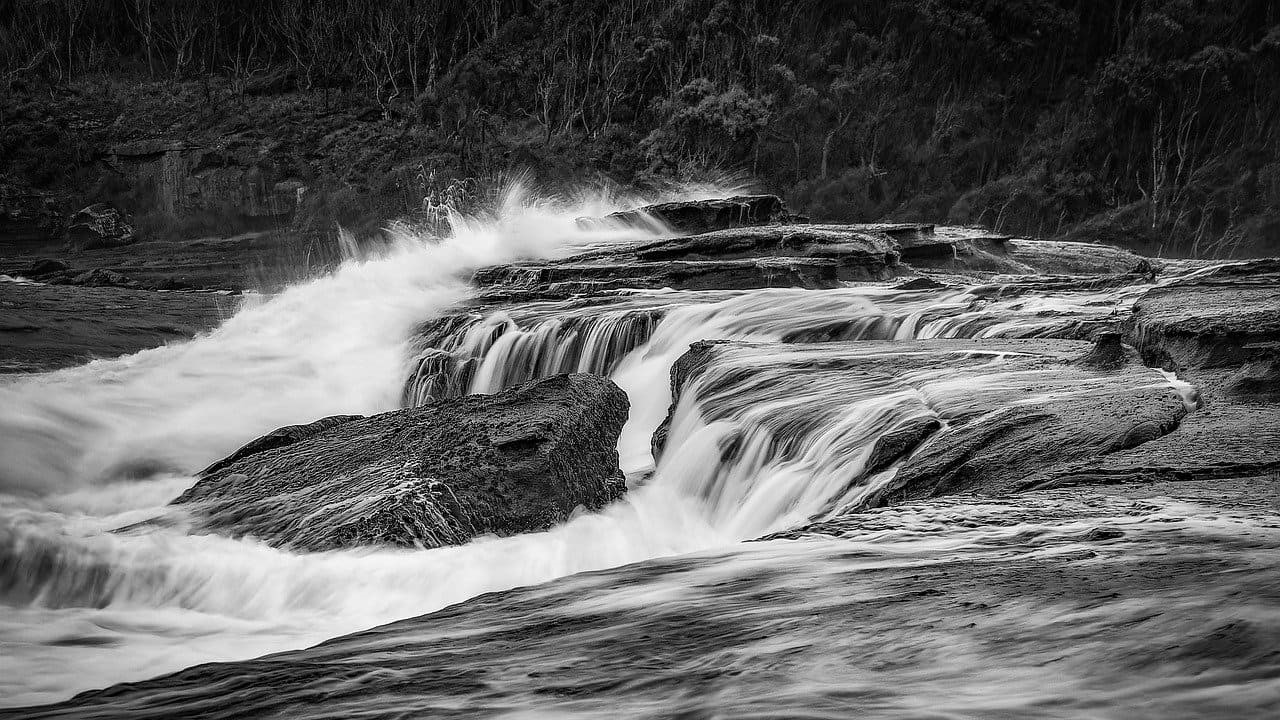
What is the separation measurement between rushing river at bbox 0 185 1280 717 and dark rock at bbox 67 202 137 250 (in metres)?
27.9

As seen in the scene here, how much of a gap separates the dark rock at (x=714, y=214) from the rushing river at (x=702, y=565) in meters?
8.71

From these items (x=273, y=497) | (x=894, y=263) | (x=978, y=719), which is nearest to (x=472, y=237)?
(x=894, y=263)

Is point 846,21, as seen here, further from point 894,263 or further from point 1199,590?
point 1199,590

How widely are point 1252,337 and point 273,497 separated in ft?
18.1

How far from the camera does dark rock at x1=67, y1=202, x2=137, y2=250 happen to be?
113 ft

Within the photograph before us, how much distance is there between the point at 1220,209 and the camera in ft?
95.2

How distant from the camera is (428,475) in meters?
4.82

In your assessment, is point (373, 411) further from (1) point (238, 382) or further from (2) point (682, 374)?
(2) point (682, 374)

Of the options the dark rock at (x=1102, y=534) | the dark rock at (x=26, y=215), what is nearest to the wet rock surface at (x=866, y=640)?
the dark rock at (x=1102, y=534)

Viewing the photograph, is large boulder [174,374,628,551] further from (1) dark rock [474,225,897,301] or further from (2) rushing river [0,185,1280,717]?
(1) dark rock [474,225,897,301]

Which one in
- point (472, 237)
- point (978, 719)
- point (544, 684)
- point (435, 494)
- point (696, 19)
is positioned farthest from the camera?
Result: point (696, 19)

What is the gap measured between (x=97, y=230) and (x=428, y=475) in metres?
35.4

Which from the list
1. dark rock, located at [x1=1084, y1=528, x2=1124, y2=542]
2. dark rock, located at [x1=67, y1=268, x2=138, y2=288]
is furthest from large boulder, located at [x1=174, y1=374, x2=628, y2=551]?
dark rock, located at [x1=67, y1=268, x2=138, y2=288]

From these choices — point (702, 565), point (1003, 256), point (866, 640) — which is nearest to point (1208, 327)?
point (702, 565)
